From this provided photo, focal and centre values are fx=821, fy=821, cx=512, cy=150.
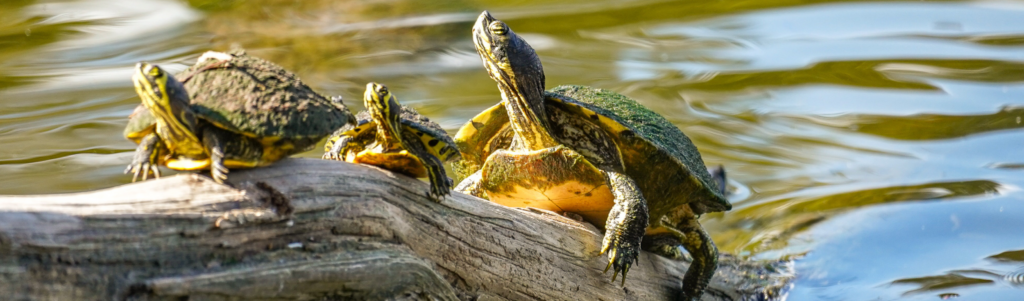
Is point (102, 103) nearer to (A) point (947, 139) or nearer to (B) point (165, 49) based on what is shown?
(B) point (165, 49)

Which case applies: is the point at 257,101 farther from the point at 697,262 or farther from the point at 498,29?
the point at 697,262

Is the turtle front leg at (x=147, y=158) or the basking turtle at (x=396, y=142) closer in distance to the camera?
the turtle front leg at (x=147, y=158)

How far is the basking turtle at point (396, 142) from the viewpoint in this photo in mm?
1718

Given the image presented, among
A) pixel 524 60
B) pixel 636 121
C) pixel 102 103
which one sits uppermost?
pixel 524 60

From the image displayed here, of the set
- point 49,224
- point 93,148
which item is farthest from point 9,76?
point 49,224

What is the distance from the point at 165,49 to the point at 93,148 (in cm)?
148

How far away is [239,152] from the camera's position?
1.57 meters

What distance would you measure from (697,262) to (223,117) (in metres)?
1.66

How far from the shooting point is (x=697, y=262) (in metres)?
2.65

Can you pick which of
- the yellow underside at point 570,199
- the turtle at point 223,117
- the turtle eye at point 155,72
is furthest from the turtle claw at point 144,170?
the yellow underside at point 570,199

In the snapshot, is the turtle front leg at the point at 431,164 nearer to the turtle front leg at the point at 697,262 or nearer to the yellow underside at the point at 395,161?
the yellow underside at the point at 395,161

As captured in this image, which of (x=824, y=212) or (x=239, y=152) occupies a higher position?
(x=239, y=152)

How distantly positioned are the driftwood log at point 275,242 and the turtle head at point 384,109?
0.12 m

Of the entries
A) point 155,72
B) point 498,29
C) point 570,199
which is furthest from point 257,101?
point 570,199
